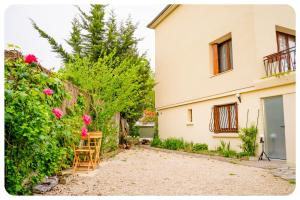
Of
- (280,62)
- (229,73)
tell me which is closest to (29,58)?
(280,62)

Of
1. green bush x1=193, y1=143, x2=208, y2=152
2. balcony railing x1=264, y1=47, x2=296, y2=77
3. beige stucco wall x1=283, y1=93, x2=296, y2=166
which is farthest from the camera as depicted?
green bush x1=193, y1=143, x2=208, y2=152

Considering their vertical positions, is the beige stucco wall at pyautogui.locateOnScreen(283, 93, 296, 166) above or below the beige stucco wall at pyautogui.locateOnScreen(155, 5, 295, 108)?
below

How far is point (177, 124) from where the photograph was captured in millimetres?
14180

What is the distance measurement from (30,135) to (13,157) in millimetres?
515

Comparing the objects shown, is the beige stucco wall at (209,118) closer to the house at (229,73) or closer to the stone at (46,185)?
the house at (229,73)

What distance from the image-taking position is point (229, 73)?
34.0 ft

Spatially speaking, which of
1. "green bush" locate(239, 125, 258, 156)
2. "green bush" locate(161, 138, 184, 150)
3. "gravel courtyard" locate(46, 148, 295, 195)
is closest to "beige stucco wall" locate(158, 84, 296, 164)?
"green bush" locate(239, 125, 258, 156)

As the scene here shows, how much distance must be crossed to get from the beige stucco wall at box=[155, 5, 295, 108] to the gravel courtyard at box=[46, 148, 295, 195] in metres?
4.10

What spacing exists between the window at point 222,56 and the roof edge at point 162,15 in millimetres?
3763

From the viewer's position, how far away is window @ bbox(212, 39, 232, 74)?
35.5 ft

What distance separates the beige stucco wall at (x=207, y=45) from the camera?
9133mm

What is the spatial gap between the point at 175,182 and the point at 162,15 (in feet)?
37.3

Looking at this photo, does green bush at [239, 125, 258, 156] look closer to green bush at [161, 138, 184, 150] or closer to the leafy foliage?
green bush at [161, 138, 184, 150]
